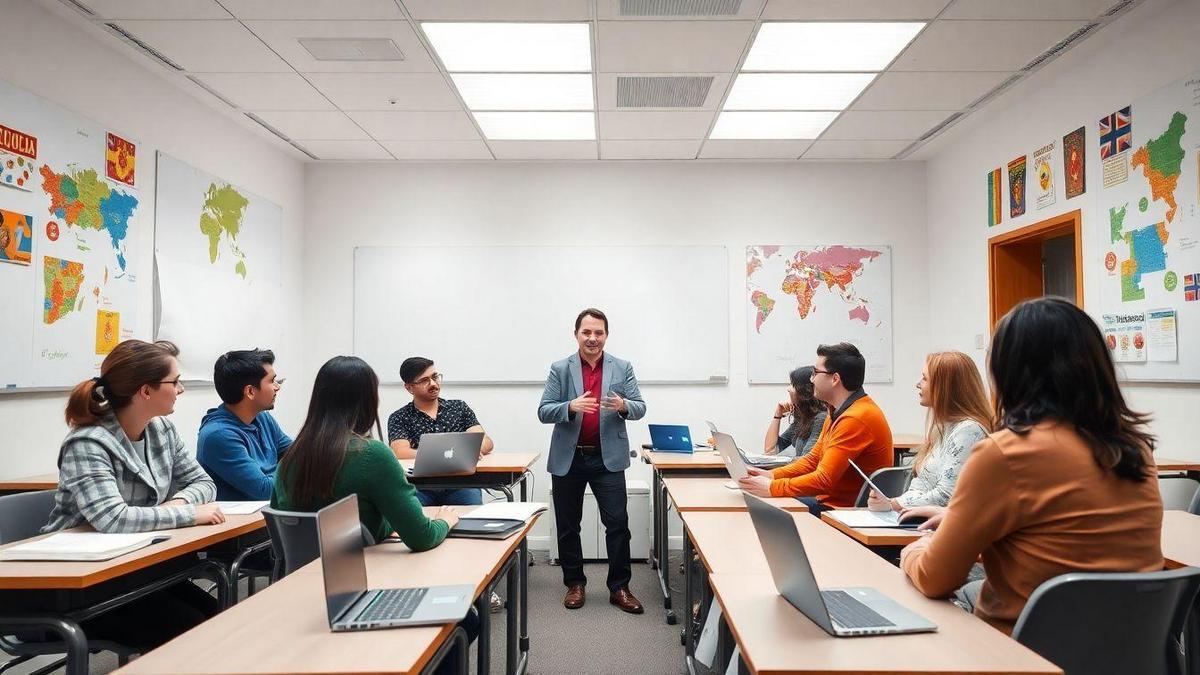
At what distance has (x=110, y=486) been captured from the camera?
89.2 inches

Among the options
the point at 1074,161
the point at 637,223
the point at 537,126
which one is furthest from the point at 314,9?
the point at 1074,161

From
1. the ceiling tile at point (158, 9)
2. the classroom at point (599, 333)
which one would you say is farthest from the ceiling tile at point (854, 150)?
the ceiling tile at point (158, 9)

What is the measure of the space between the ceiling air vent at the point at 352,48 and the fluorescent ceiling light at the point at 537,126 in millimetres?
981

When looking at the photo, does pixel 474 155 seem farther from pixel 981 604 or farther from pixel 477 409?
pixel 981 604

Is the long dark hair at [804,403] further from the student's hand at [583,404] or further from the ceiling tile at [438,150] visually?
the ceiling tile at [438,150]

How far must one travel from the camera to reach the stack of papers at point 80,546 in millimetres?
1910

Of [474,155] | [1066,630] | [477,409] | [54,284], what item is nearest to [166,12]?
[54,284]

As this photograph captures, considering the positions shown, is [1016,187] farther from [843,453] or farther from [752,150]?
[843,453]

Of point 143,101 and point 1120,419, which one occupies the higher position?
point 143,101

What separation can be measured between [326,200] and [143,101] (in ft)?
6.15

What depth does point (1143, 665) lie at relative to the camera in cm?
145

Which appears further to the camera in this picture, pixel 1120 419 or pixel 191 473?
pixel 191 473

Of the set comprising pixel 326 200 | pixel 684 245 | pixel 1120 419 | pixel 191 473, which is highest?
pixel 326 200

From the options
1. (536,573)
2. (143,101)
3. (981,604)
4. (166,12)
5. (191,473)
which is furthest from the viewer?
(536,573)
